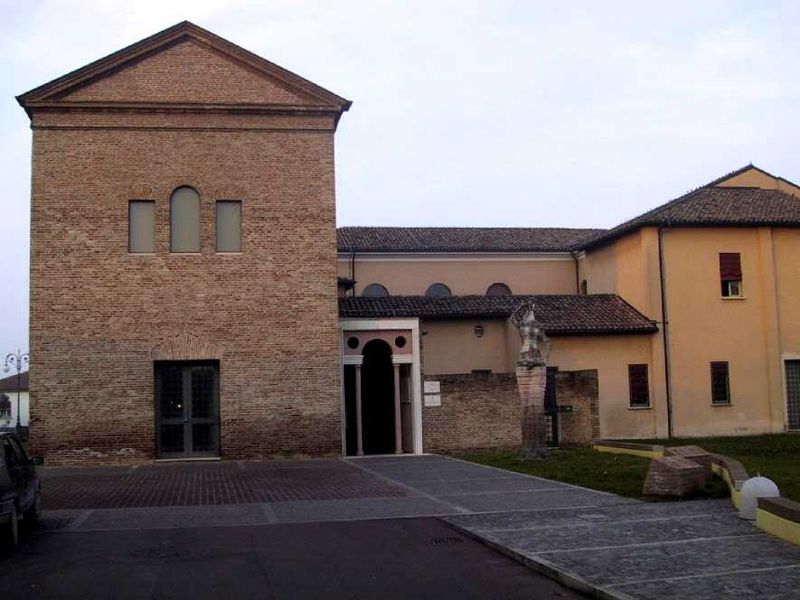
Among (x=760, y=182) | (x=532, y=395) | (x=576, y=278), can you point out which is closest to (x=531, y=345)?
(x=532, y=395)

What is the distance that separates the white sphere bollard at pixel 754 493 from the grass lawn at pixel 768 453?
182cm

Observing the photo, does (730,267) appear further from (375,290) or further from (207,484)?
(207,484)

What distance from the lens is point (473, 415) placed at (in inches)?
1013

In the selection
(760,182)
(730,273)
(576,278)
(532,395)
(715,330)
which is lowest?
A: (532,395)

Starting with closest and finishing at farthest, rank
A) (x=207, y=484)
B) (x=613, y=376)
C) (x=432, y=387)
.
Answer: (x=207, y=484) → (x=432, y=387) → (x=613, y=376)

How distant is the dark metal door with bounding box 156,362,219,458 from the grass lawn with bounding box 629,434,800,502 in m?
13.0

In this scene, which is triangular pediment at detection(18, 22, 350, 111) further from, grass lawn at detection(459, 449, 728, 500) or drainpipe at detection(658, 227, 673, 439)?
drainpipe at detection(658, 227, 673, 439)

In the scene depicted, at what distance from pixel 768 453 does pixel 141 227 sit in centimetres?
1697

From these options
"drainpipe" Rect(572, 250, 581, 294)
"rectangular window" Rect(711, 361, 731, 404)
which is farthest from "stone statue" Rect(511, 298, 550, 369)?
"drainpipe" Rect(572, 250, 581, 294)

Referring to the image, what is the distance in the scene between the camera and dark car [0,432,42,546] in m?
11.1

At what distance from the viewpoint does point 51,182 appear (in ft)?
77.6

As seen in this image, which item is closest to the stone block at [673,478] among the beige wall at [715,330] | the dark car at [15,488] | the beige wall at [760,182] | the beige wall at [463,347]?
the dark car at [15,488]

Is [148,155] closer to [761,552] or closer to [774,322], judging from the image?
[761,552]

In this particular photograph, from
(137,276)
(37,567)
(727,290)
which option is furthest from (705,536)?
(727,290)
